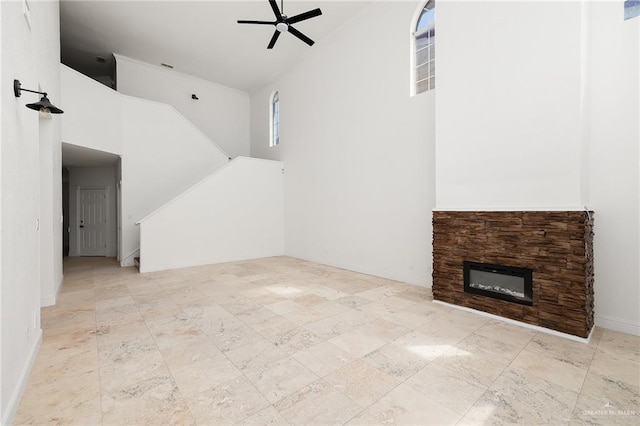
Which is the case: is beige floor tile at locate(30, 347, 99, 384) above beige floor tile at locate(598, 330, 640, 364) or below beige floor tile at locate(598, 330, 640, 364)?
below

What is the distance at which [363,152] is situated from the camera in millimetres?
6121

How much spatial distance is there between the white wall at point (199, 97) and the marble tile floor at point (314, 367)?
7011 mm

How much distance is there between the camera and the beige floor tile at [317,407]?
6.14 ft

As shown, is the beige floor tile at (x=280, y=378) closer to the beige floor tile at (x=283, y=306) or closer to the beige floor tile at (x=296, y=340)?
the beige floor tile at (x=296, y=340)

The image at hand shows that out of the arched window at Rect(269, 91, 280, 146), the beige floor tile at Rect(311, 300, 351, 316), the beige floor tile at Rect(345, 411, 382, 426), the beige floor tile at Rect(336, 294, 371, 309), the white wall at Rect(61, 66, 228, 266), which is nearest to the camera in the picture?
the beige floor tile at Rect(345, 411, 382, 426)

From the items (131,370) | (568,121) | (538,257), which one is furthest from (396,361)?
(568,121)

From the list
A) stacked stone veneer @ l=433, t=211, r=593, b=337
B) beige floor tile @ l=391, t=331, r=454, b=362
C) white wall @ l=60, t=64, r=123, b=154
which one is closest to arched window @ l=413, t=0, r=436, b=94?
stacked stone veneer @ l=433, t=211, r=593, b=337

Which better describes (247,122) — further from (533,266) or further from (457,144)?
(533,266)

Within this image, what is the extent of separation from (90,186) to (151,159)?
3.27 meters

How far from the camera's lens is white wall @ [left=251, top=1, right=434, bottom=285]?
518 cm

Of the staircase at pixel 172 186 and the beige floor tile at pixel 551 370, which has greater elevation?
the staircase at pixel 172 186

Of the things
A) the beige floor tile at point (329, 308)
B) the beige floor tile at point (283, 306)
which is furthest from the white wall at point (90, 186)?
the beige floor tile at point (329, 308)

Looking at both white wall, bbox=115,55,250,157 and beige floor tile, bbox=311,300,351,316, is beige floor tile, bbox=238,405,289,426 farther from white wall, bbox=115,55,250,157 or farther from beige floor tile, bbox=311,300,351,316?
white wall, bbox=115,55,250,157

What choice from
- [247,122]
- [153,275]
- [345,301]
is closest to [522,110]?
[345,301]
